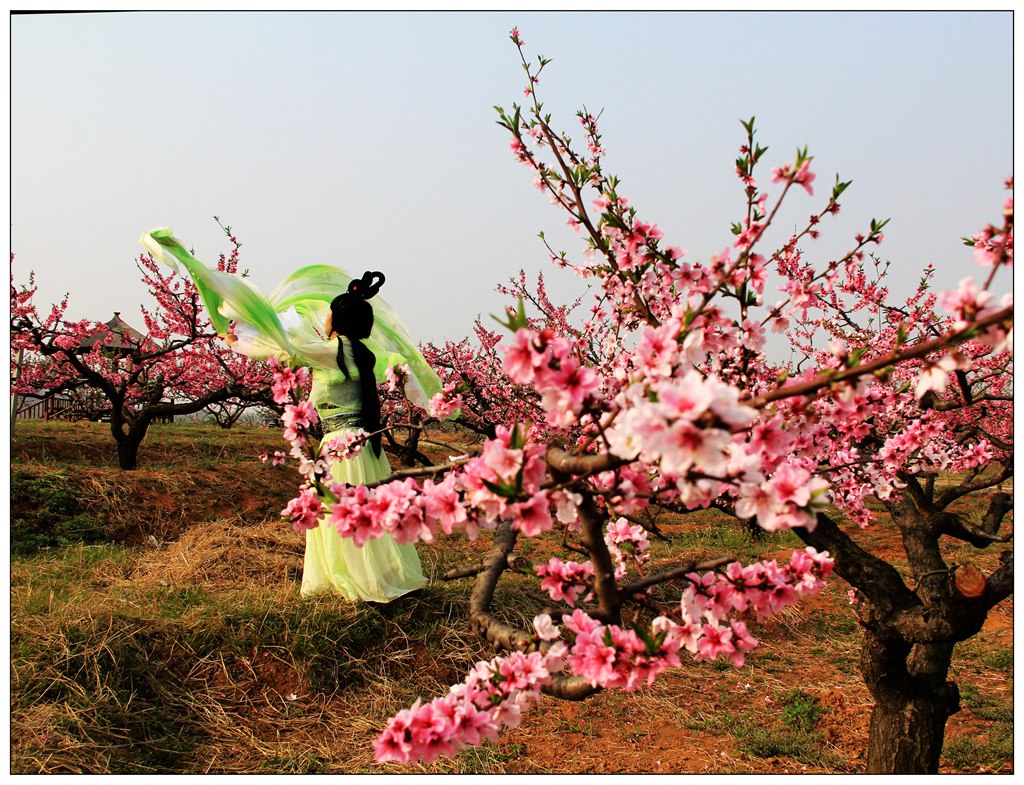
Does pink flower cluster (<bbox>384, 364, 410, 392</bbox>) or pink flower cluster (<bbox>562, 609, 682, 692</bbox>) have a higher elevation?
pink flower cluster (<bbox>384, 364, 410, 392</bbox>)

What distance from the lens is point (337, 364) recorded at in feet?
15.5

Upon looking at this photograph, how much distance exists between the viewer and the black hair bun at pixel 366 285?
481 cm

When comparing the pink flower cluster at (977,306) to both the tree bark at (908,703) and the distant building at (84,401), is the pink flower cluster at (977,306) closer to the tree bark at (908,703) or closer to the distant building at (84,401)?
the tree bark at (908,703)

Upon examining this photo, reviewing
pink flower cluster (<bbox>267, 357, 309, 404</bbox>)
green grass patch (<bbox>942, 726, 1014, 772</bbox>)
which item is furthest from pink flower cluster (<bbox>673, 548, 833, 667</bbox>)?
green grass patch (<bbox>942, 726, 1014, 772</bbox>)

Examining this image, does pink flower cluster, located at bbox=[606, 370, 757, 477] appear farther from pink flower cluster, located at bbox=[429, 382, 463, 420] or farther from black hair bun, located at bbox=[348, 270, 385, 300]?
black hair bun, located at bbox=[348, 270, 385, 300]

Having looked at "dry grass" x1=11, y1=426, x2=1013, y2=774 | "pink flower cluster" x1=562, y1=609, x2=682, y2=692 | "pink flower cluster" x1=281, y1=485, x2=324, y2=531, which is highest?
"pink flower cluster" x1=281, y1=485, x2=324, y2=531

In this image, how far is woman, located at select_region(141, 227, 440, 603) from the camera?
4.30 meters

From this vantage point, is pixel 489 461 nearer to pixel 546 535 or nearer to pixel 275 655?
pixel 275 655

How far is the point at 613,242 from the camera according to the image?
251 centimetres

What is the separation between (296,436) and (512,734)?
7.86 feet

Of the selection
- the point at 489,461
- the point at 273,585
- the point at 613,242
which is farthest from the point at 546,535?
the point at 489,461

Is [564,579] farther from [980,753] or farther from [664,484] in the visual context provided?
[980,753]

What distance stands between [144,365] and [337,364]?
5061 millimetres

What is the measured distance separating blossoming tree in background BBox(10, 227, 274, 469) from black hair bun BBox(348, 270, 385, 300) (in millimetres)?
3892
